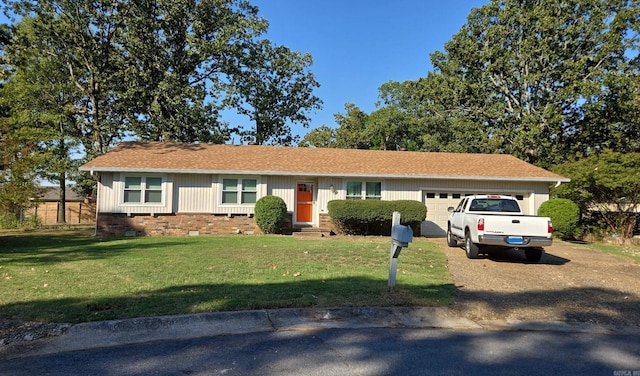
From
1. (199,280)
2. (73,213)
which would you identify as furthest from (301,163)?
(73,213)

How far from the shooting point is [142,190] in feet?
56.7

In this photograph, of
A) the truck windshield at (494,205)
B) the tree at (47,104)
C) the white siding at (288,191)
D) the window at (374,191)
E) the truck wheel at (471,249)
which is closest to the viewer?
the truck wheel at (471,249)

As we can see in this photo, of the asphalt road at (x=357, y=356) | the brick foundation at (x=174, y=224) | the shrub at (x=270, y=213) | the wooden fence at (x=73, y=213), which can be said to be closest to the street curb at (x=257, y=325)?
the asphalt road at (x=357, y=356)

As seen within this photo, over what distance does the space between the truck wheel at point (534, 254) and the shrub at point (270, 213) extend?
9260mm

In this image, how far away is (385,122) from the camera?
40.7m

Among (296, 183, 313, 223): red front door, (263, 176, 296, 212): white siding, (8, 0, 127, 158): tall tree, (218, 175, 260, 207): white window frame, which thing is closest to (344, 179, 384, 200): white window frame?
Answer: (296, 183, 313, 223): red front door

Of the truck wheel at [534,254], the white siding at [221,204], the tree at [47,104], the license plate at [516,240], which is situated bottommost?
the truck wheel at [534,254]

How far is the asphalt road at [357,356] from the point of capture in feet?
13.0

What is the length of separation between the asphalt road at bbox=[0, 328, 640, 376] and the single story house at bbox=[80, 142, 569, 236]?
44.0 feet

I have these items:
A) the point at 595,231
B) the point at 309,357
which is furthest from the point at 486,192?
the point at 309,357

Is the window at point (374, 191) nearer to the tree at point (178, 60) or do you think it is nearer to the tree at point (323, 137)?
the tree at point (178, 60)

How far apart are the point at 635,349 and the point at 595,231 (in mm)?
16179

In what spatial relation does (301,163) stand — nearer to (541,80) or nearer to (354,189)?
(354,189)

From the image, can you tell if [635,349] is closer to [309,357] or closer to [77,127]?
[309,357]
